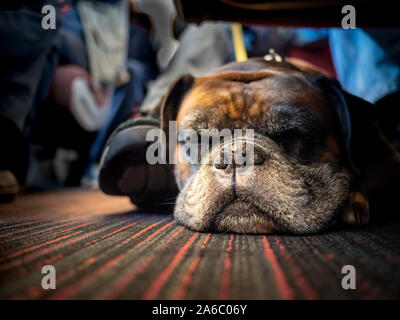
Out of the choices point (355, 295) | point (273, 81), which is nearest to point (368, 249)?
point (355, 295)

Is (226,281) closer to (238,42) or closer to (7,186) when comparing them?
(7,186)

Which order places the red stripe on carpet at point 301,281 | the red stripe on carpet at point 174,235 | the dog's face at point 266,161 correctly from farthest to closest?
1. the dog's face at point 266,161
2. the red stripe on carpet at point 174,235
3. the red stripe on carpet at point 301,281

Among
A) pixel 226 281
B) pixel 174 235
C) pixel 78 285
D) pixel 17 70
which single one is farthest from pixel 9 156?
pixel 226 281

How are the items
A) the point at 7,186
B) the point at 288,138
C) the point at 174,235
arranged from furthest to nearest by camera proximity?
1. the point at 7,186
2. the point at 288,138
3. the point at 174,235

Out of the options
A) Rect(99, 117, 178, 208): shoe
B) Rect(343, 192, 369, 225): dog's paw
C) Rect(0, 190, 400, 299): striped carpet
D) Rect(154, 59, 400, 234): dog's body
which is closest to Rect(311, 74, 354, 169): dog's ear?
Rect(154, 59, 400, 234): dog's body

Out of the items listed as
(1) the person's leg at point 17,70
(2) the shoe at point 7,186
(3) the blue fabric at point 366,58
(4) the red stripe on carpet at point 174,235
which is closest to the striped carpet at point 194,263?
(4) the red stripe on carpet at point 174,235

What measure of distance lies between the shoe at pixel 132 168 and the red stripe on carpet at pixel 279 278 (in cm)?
91

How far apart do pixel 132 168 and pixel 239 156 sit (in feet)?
2.58

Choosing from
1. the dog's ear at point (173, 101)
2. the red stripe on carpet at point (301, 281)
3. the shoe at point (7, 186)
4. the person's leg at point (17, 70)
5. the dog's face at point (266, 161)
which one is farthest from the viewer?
the person's leg at point (17, 70)

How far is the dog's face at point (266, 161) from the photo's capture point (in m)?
1.07

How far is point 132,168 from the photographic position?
1598 millimetres

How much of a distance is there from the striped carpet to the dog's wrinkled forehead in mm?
552

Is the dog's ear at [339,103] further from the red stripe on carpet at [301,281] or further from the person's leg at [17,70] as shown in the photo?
the person's leg at [17,70]

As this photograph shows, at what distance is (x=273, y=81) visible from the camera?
143cm
